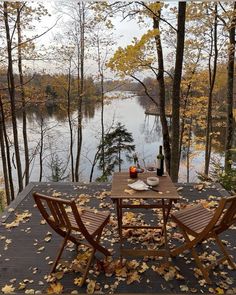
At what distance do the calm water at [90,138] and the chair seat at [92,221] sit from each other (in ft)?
25.4

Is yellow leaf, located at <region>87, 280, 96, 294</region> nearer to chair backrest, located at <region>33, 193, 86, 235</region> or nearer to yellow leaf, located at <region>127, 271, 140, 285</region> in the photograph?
yellow leaf, located at <region>127, 271, 140, 285</region>

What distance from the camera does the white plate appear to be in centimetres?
239

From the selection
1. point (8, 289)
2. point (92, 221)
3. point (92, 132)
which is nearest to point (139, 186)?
point (92, 221)

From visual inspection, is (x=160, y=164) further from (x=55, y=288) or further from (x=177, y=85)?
(x=177, y=85)

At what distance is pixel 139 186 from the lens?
2.44 m

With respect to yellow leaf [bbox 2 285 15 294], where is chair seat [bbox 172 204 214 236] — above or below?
above

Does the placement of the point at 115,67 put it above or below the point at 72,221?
above

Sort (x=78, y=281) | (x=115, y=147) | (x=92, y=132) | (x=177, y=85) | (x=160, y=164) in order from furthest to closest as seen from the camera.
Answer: (x=92, y=132) → (x=115, y=147) → (x=177, y=85) → (x=160, y=164) → (x=78, y=281)

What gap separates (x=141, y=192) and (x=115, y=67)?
3.84 meters

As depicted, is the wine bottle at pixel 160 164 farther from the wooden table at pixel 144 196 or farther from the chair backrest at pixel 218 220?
the chair backrest at pixel 218 220

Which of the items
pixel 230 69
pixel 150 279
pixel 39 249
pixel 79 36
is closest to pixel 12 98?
pixel 79 36

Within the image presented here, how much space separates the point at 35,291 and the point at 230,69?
609 cm

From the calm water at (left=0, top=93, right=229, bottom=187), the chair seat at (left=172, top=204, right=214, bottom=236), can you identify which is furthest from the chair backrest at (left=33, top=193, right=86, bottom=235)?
the calm water at (left=0, top=93, right=229, bottom=187)

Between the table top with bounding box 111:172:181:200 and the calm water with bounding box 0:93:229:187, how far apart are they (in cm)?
734
